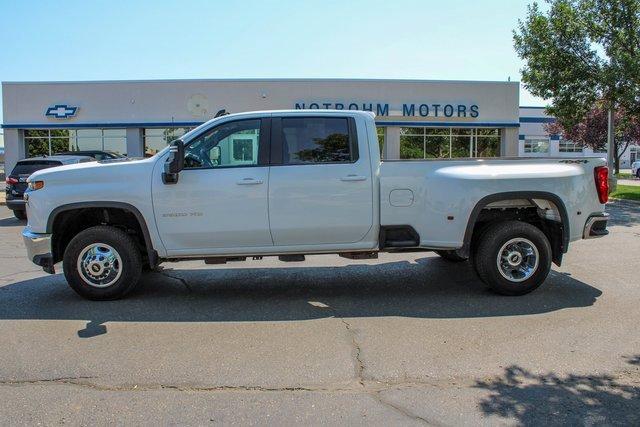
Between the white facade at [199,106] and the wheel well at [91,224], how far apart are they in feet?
66.9

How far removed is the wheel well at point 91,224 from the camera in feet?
20.6

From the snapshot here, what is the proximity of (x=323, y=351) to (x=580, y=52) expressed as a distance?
60.4 ft

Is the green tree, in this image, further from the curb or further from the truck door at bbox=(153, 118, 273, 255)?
the truck door at bbox=(153, 118, 273, 255)

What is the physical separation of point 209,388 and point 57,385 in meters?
1.12

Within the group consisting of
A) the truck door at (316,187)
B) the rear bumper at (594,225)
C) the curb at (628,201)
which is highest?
the truck door at (316,187)

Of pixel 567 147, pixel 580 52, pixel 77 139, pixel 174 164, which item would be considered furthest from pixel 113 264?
pixel 567 147

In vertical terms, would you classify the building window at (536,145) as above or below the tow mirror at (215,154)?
above

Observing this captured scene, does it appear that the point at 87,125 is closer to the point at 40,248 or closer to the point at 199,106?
the point at 199,106

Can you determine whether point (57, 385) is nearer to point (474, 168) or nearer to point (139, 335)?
point (139, 335)

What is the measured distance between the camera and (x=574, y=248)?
9695 mm

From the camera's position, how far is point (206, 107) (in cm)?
2659

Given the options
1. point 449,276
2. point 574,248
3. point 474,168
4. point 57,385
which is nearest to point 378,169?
point 474,168

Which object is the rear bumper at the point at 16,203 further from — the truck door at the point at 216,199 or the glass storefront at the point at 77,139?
the glass storefront at the point at 77,139

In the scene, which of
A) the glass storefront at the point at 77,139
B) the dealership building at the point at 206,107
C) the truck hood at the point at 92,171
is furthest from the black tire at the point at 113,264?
the glass storefront at the point at 77,139
